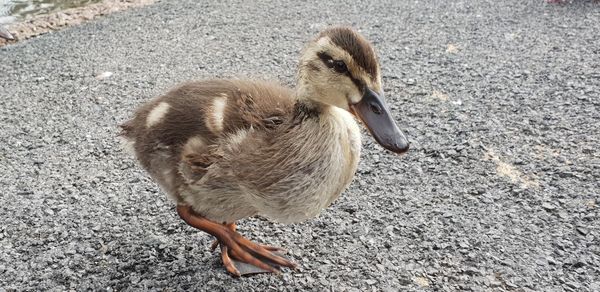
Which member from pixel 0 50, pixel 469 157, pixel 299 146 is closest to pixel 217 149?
pixel 299 146

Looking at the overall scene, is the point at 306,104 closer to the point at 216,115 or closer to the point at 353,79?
the point at 353,79

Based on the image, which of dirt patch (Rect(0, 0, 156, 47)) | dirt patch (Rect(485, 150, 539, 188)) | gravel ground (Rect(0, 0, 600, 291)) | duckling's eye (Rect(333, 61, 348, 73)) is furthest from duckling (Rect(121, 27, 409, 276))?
dirt patch (Rect(0, 0, 156, 47))

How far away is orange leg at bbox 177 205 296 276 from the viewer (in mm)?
2615

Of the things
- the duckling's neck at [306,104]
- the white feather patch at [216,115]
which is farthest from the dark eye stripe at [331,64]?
the white feather patch at [216,115]

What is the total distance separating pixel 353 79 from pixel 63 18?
6925mm

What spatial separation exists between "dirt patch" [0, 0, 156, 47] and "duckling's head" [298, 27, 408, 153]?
6.45 metres

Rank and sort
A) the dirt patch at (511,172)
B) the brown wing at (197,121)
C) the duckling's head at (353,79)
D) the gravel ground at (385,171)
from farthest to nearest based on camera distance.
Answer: the dirt patch at (511,172) < the gravel ground at (385,171) < the brown wing at (197,121) < the duckling's head at (353,79)

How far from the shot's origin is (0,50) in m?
6.53

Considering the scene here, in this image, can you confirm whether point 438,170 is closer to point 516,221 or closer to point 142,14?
point 516,221

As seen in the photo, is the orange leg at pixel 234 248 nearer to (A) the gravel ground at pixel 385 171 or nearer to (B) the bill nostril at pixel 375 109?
(A) the gravel ground at pixel 385 171

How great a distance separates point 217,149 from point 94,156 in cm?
210

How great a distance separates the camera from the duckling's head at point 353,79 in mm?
2025

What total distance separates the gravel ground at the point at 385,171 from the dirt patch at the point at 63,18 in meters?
0.88

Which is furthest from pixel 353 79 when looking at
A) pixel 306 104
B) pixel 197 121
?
pixel 197 121
